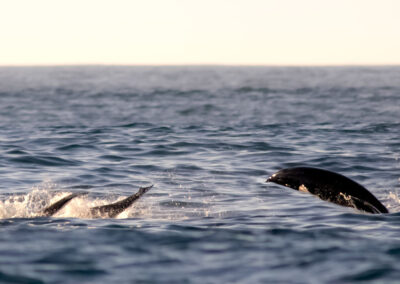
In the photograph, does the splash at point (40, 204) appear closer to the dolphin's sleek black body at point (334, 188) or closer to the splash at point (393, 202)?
the dolphin's sleek black body at point (334, 188)

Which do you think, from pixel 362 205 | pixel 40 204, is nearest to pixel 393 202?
pixel 362 205

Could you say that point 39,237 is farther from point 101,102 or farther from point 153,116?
point 101,102

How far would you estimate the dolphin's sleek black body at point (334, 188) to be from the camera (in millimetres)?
12562

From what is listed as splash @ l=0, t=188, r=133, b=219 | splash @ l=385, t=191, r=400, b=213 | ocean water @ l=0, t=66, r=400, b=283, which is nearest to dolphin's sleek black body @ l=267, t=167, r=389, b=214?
ocean water @ l=0, t=66, r=400, b=283

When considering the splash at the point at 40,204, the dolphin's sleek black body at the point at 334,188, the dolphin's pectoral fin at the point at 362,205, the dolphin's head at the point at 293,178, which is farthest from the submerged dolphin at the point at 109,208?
the dolphin's pectoral fin at the point at 362,205

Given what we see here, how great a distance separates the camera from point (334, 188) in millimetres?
12719

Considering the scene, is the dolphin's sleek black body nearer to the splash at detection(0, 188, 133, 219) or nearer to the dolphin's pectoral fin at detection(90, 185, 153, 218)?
the dolphin's pectoral fin at detection(90, 185, 153, 218)

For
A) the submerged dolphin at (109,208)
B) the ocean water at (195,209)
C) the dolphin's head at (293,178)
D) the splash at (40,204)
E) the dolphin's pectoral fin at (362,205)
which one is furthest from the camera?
the dolphin's head at (293,178)

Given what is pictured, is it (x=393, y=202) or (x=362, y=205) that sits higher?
(x=362, y=205)

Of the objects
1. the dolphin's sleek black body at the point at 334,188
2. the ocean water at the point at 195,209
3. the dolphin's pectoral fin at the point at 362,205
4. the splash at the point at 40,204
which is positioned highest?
the dolphin's sleek black body at the point at 334,188

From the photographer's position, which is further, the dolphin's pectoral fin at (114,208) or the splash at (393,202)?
the splash at (393,202)

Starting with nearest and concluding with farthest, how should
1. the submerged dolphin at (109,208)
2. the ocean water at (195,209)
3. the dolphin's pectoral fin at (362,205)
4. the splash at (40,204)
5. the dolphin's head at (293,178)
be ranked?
Answer: the ocean water at (195,209) → the submerged dolphin at (109,208) → the dolphin's pectoral fin at (362,205) → the splash at (40,204) → the dolphin's head at (293,178)

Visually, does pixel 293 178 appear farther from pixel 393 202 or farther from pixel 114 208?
pixel 114 208

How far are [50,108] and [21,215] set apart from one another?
1616 inches
